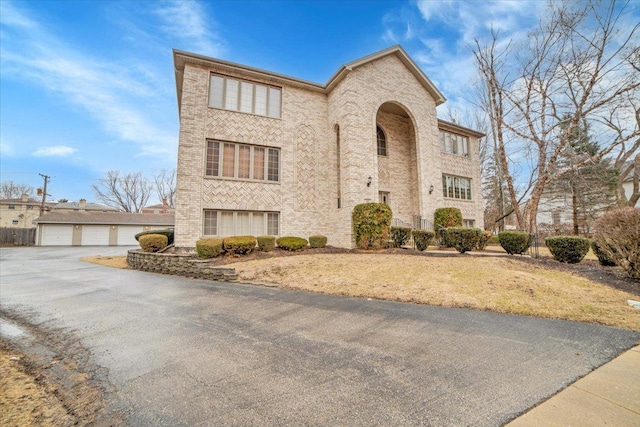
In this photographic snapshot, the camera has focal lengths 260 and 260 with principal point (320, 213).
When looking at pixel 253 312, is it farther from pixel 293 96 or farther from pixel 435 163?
pixel 435 163

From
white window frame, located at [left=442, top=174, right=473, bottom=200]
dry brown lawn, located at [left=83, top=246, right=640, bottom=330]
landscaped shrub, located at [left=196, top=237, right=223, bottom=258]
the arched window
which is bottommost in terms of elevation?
dry brown lawn, located at [left=83, top=246, right=640, bottom=330]

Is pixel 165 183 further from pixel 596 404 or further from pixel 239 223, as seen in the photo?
pixel 596 404

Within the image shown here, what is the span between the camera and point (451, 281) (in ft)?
20.6

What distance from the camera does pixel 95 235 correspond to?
30.7 meters

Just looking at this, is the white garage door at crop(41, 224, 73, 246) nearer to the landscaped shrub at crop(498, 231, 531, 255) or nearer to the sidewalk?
the landscaped shrub at crop(498, 231, 531, 255)

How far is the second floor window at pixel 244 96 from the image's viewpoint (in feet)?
41.0

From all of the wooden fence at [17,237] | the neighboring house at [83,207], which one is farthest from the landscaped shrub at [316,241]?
the neighboring house at [83,207]

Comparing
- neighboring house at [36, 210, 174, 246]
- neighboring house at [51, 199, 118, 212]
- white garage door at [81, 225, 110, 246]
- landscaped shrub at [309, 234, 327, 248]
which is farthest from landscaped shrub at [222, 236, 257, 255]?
Result: neighboring house at [51, 199, 118, 212]

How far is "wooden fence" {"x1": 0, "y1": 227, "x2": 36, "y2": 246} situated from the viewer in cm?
2878

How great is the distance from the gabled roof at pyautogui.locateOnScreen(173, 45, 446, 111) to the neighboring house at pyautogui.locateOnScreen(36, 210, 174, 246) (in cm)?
2527

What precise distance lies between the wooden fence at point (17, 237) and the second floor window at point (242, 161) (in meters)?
33.2

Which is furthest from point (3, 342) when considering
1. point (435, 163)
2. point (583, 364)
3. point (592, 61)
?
point (592, 61)

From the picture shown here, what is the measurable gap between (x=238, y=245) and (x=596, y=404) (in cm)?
985

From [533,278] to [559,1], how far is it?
16.9 metres
